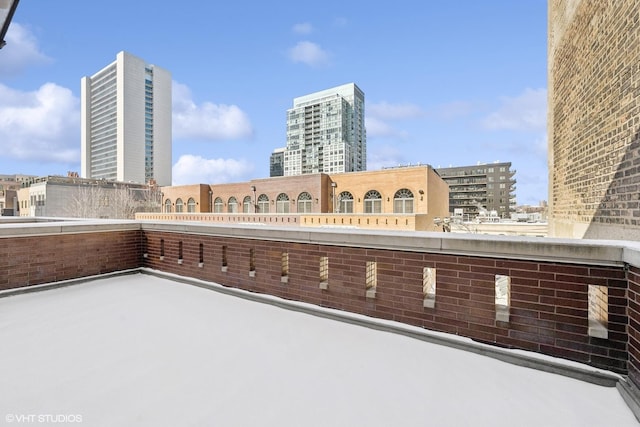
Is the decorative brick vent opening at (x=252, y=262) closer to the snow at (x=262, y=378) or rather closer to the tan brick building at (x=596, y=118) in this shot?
the snow at (x=262, y=378)

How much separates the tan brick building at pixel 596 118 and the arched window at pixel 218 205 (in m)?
33.7

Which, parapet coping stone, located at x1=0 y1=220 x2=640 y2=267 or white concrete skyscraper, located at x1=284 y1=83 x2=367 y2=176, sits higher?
white concrete skyscraper, located at x1=284 y1=83 x2=367 y2=176

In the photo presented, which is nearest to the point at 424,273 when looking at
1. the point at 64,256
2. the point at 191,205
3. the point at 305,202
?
the point at 64,256

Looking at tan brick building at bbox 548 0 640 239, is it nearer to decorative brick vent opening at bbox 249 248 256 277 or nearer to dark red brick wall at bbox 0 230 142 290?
decorative brick vent opening at bbox 249 248 256 277

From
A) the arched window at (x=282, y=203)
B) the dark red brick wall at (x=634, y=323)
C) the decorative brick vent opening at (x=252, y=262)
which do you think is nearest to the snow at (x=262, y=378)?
the dark red brick wall at (x=634, y=323)

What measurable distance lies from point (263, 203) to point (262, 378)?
30.3m

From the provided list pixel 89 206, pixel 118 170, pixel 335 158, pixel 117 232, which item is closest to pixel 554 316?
pixel 117 232

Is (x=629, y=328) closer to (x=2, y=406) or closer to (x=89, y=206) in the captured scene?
(x=2, y=406)

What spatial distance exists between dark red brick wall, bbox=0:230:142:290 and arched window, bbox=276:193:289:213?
2345 cm

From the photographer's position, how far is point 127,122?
101500mm

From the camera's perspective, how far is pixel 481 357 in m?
3.28

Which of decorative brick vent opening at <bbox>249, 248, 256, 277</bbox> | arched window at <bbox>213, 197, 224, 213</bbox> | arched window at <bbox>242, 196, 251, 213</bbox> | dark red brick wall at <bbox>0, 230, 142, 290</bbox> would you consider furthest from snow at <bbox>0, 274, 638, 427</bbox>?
arched window at <bbox>213, 197, 224, 213</bbox>

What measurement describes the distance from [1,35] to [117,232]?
4064 mm

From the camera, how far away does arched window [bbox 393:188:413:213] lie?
25047 mm
